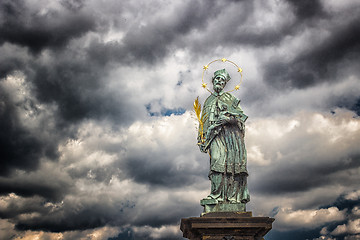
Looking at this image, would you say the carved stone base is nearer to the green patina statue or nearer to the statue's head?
the green patina statue

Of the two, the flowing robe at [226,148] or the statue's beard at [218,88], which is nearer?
the flowing robe at [226,148]

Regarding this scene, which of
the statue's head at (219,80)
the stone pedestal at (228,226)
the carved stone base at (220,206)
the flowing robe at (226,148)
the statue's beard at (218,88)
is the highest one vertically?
the statue's head at (219,80)

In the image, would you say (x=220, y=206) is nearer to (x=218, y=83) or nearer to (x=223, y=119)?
(x=223, y=119)

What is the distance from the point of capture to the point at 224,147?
13797 mm

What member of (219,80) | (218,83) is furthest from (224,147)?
(219,80)

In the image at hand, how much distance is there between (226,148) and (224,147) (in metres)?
0.08

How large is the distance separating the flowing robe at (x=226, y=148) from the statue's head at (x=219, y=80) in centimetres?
24

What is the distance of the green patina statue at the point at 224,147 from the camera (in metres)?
13.0

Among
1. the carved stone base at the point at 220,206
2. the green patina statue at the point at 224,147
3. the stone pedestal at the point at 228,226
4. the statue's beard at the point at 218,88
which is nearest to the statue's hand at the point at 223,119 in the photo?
the green patina statue at the point at 224,147

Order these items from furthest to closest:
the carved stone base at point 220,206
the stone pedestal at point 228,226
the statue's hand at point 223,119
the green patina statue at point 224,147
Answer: the statue's hand at point 223,119 → the green patina statue at point 224,147 → the carved stone base at point 220,206 → the stone pedestal at point 228,226

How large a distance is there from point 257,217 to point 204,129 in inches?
156

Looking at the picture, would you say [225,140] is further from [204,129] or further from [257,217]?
[257,217]

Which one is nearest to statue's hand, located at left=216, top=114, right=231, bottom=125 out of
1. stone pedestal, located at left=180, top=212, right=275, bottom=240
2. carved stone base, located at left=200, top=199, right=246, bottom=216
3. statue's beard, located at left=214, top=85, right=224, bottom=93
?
statue's beard, located at left=214, top=85, right=224, bottom=93

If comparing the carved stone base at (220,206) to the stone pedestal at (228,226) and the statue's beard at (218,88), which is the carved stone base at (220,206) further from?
the statue's beard at (218,88)
